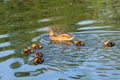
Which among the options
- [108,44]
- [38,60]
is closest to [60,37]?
[108,44]

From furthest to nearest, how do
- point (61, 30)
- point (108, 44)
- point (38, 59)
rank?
1. point (61, 30)
2. point (108, 44)
3. point (38, 59)

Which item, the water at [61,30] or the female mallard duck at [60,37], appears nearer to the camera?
the water at [61,30]

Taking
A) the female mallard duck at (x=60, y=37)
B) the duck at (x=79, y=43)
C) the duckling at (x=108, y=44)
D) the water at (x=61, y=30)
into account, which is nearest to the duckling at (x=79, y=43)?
the duck at (x=79, y=43)

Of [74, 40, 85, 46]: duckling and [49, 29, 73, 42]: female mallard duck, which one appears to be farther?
[49, 29, 73, 42]: female mallard duck

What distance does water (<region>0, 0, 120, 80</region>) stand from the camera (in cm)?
1362

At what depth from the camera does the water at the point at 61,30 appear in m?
13.6

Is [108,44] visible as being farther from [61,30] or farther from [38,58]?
[61,30]

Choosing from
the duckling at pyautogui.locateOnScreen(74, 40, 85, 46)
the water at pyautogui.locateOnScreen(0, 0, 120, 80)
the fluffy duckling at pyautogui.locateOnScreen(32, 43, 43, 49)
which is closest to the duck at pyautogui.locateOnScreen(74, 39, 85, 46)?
the duckling at pyautogui.locateOnScreen(74, 40, 85, 46)

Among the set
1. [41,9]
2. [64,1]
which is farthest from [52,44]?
[64,1]

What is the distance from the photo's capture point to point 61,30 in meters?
19.5

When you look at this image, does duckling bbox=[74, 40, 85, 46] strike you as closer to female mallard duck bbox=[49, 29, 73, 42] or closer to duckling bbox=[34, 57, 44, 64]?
female mallard duck bbox=[49, 29, 73, 42]

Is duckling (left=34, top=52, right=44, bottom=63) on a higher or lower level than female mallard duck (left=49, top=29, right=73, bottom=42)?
lower

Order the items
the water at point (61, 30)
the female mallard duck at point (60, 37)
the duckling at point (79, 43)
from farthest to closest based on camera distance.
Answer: the female mallard duck at point (60, 37), the duckling at point (79, 43), the water at point (61, 30)

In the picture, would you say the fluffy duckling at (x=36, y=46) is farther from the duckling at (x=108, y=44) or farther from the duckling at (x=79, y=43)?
the duckling at (x=108, y=44)
